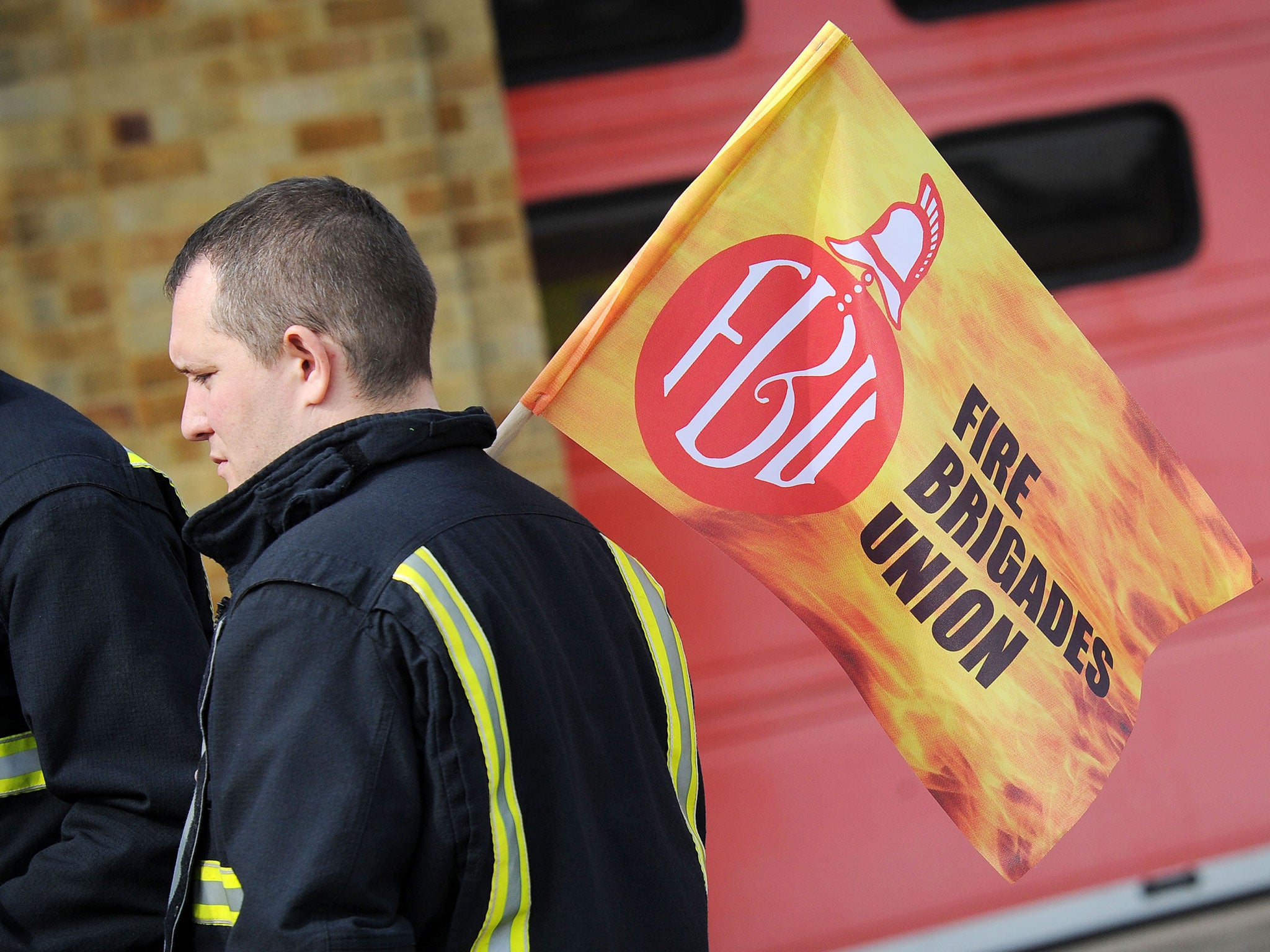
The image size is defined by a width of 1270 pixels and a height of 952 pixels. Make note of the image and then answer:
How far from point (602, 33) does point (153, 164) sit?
43.8 inches

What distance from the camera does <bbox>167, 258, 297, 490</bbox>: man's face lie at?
4.24 feet

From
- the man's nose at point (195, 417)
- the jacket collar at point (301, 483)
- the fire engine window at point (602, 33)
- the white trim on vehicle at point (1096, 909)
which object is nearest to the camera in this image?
the jacket collar at point (301, 483)

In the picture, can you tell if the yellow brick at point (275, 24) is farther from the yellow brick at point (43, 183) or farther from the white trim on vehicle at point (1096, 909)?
the white trim on vehicle at point (1096, 909)

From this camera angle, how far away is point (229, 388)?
1.31 metres

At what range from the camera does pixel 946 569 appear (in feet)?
5.18

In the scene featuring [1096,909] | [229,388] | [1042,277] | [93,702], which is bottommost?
[1096,909]

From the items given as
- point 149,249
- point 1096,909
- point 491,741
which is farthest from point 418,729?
point 1096,909

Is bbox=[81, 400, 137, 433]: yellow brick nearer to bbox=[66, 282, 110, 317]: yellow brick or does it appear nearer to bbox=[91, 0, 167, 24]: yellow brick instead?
bbox=[66, 282, 110, 317]: yellow brick

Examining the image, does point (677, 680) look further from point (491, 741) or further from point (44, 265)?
point (44, 265)

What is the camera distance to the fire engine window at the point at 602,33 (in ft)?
10.5

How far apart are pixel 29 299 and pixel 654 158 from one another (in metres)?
1.47

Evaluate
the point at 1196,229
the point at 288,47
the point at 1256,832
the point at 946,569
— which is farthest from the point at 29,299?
the point at 1256,832

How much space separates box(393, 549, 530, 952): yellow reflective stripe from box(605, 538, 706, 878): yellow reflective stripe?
251 mm

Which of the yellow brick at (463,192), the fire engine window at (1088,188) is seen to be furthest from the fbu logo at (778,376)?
the fire engine window at (1088,188)
